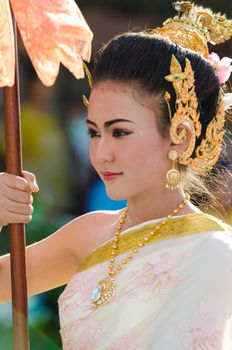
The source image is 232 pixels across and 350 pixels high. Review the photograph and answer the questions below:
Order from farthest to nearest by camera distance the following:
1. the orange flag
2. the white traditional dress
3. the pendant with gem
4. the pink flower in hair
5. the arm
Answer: the arm < the pink flower in hair < the pendant with gem < the white traditional dress < the orange flag

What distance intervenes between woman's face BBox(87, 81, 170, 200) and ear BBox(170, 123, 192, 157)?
3cm

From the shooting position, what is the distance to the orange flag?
5.55 ft

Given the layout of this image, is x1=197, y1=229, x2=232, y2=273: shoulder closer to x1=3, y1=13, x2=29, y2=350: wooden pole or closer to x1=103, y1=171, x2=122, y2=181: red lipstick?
x1=103, y1=171, x2=122, y2=181: red lipstick

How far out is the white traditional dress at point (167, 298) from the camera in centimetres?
183

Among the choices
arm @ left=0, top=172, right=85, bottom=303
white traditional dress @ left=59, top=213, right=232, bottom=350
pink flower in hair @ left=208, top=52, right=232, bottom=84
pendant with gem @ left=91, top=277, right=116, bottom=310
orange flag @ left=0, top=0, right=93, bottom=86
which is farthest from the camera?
arm @ left=0, top=172, right=85, bottom=303

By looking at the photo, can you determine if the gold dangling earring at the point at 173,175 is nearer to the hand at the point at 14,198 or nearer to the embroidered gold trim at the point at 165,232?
the embroidered gold trim at the point at 165,232

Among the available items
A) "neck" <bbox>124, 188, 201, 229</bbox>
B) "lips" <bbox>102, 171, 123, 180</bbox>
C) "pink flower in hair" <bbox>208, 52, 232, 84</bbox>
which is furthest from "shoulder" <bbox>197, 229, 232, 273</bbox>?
"pink flower in hair" <bbox>208, 52, 232, 84</bbox>

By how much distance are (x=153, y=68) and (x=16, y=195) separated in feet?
1.41

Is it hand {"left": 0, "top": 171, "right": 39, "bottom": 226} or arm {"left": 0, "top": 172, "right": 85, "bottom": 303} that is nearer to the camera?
hand {"left": 0, "top": 171, "right": 39, "bottom": 226}

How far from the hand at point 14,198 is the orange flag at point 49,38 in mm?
250

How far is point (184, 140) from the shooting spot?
77.4 inches

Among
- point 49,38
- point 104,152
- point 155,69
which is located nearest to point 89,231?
point 104,152

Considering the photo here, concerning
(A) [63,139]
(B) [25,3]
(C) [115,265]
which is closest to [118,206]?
(A) [63,139]

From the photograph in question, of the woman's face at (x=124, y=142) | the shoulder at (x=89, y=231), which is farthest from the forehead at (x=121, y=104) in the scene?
the shoulder at (x=89, y=231)
